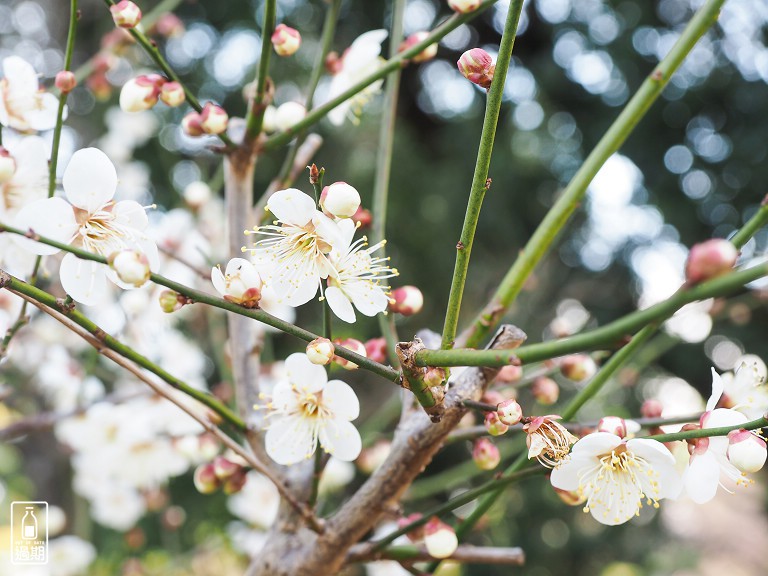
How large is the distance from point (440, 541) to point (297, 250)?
26 cm

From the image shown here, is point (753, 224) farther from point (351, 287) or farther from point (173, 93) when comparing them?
point (173, 93)

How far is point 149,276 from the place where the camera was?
394mm

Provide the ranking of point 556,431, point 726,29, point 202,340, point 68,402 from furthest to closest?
point 726,29 → point 202,340 → point 68,402 → point 556,431

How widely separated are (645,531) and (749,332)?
0.66 m

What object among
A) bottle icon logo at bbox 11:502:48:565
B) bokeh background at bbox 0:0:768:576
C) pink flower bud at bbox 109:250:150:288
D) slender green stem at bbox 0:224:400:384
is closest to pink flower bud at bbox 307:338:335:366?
slender green stem at bbox 0:224:400:384

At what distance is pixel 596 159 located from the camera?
0.41 m

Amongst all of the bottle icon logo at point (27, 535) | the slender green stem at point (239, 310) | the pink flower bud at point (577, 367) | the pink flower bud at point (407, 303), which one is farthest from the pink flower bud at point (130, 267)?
the bottle icon logo at point (27, 535)

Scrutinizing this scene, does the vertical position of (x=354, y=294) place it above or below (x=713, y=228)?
below

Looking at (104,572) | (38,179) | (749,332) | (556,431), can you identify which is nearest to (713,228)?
(749,332)

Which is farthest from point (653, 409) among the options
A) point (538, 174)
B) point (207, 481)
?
point (538, 174)

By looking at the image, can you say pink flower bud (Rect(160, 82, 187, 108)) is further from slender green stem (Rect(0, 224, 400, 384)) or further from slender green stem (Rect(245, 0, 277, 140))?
slender green stem (Rect(0, 224, 400, 384))

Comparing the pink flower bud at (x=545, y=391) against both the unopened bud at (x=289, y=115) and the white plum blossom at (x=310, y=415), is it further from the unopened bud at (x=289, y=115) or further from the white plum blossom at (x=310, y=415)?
the unopened bud at (x=289, y=115)

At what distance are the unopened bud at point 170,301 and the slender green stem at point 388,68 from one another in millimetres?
213

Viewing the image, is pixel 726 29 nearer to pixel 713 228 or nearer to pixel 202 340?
pixel 713 228
